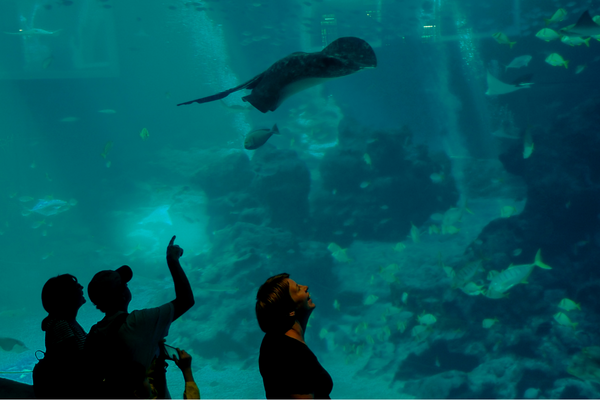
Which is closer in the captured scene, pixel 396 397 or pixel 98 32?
pixel 396 397

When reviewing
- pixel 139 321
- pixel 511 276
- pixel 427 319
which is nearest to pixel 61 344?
pixel 139 321

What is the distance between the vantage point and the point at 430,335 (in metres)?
8.09

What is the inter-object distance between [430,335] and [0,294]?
21142mm

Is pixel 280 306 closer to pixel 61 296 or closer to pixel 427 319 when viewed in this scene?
pixel 61 296

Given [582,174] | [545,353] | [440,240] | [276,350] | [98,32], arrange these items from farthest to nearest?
[98,32]
[440,240]
[582,174]
[545,353]
[276,350]

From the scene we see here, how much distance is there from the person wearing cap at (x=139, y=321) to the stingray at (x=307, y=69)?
1594mm

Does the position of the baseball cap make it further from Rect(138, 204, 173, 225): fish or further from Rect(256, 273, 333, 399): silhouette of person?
Rect(138, 204, 173, 225): fish

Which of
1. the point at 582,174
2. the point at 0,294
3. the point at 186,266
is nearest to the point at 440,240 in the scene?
the point at 582,174

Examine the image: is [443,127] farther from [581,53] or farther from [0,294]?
[0,294]

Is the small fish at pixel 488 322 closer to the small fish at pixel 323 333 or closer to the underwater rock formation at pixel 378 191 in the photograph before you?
the small fish at pixel 323 333

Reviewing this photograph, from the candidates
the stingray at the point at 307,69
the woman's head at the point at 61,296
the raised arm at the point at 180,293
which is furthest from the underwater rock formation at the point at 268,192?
the woman's head at the point at 61,296

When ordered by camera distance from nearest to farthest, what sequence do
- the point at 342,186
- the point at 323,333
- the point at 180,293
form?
1. the point at 180,293
2. the point at 323,333
3. the point at 342,186

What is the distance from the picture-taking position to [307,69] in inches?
112

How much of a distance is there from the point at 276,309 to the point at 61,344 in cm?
119
